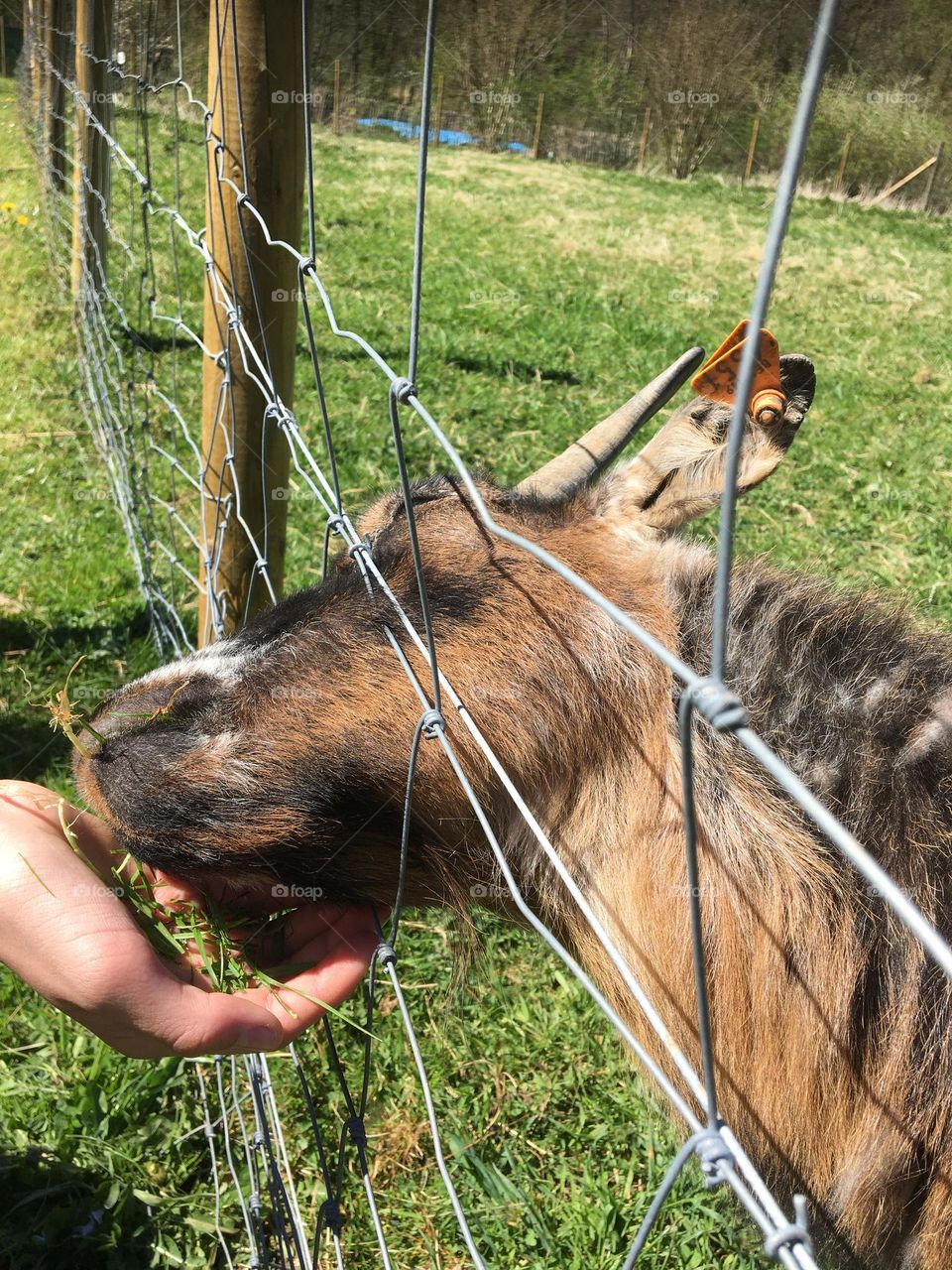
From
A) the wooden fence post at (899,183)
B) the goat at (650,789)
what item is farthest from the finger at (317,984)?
the wooden fence post at (899,183)

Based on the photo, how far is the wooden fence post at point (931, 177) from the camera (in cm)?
2217

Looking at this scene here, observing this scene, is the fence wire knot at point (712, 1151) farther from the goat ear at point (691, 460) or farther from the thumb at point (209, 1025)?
the goat ear at point (691, 460)

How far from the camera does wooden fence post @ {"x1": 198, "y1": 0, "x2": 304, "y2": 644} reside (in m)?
2.85

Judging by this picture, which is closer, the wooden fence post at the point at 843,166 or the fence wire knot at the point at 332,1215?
the fence wire knot at the point at 332,1215

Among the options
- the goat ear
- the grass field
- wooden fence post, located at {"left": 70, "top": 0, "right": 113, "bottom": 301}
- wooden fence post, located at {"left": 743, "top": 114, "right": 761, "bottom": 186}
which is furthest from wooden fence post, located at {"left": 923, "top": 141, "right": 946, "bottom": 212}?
the goat ear

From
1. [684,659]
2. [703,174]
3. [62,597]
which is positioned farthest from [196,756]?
[703,174]

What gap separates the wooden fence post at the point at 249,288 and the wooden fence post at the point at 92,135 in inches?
129

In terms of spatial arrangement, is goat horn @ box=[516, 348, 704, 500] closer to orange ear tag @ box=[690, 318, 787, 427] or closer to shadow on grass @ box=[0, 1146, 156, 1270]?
orange ear tag @ box=[690, 318, 787, 427]

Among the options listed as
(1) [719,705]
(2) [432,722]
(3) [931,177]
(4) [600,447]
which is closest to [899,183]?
(3) [931,177]

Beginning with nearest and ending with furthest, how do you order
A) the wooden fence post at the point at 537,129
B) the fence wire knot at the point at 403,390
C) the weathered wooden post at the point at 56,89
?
the fence wire knot at the point at 403,390, the weathered wooden post at the point at 56,89, the wooden fence post at the point at 537,129

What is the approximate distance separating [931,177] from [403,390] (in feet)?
80.4

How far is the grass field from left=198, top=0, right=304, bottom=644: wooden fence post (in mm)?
919

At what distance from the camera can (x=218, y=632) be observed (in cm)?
342

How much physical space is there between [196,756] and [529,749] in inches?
27.4
